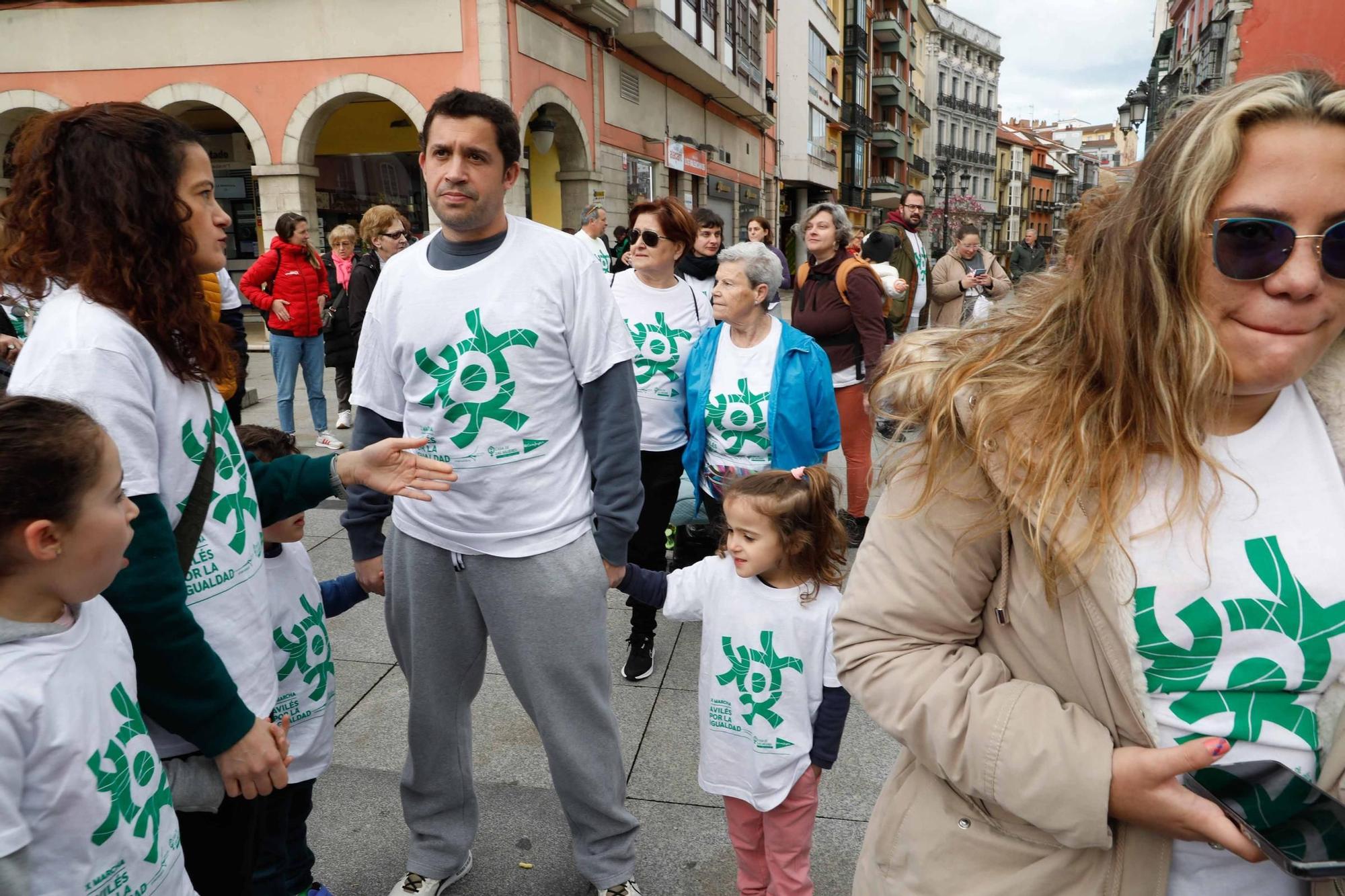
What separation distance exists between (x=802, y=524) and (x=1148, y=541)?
4.34 feet

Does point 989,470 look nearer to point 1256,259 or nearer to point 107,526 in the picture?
point 1256,259

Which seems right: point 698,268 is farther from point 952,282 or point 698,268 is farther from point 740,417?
point 952,282

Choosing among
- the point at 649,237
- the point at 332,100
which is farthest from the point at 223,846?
the point at 332,100

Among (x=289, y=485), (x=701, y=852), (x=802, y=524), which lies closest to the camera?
(x=289, y=485)

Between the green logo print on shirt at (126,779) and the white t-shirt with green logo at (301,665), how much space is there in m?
0.59

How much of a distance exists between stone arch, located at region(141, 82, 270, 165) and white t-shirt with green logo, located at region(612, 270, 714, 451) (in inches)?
473

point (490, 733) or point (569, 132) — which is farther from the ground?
point (569, 132)

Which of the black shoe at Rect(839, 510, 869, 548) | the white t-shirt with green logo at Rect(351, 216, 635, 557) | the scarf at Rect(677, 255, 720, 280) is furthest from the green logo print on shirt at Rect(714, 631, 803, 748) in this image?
the black shoe at Rect(839, 510, 869, 548)

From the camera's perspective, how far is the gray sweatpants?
93.4 inches

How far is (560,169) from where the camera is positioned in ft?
54.6

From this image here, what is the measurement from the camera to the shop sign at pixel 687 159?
20.6 m

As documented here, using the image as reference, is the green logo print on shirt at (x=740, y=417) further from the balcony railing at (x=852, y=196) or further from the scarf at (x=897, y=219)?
the balcony railing at (x=852, y=196)

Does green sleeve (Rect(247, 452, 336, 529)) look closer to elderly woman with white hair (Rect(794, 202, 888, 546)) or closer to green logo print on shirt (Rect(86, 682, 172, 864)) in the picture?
green logo print on shirt (Rect(86, 682, 172, 864))

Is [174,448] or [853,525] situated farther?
[853,525]
